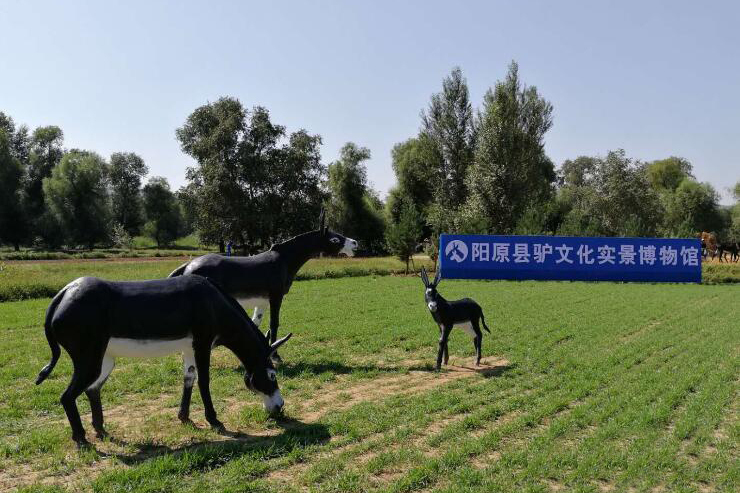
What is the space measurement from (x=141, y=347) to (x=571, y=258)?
2803 cm

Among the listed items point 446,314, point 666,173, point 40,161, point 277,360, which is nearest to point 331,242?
point 277,360

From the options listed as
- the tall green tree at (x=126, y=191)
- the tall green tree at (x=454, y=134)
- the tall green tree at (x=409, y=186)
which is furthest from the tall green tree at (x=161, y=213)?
the tall green tree at (x=454, y=134)

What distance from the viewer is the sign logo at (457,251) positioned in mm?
31094

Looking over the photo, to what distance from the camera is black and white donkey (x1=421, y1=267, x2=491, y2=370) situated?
10.6m

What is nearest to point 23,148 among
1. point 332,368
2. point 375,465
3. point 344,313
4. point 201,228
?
point 201,228

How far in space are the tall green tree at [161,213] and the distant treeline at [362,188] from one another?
11976 millimetres

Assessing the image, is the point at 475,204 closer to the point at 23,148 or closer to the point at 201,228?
the point at 201,228

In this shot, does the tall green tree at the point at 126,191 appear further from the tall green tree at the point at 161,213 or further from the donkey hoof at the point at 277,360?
the donkey hoof at the point at 277,360

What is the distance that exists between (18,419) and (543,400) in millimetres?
7419

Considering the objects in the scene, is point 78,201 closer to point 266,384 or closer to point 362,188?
point 362,188

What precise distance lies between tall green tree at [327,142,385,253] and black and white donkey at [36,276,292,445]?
5312 cm

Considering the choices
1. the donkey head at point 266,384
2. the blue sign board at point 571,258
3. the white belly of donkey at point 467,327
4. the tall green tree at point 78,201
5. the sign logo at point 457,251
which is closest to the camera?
the donkey head at point 266,384

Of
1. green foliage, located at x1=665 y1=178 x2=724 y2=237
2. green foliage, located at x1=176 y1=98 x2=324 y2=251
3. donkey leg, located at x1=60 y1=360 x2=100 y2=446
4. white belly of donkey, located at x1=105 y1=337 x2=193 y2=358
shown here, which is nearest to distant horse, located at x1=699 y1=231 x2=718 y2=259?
green foliage, located at x1=665 y1=178 x2=724 y2=237

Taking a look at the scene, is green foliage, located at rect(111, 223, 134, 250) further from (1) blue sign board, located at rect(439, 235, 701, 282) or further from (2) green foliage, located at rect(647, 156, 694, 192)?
(2) green foliage, located at rect(647, 156, 694, 192)
